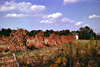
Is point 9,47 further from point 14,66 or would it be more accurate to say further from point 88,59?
point 88,59

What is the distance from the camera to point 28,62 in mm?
5082

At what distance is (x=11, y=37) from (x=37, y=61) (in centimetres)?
677

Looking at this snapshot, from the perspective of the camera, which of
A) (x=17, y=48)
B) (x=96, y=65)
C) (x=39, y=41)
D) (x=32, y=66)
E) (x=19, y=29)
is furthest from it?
(x=39, y=41)

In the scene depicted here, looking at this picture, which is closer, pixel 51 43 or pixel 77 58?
pixel 77 58

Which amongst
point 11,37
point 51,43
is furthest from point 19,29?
point 51,43

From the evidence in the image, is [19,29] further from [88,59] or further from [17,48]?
[88,59]

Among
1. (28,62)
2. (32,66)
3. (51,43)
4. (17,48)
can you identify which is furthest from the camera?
(51,43)

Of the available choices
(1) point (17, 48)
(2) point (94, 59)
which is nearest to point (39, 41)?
(1) point (17, 48)

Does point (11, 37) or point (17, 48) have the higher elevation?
point (11, 37)

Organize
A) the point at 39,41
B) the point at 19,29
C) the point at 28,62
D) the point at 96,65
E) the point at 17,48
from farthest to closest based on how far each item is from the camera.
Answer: the point at 39,41 < the point at 19,29 < the point at 17,48 < the point at 28,62 < the point at 96,65

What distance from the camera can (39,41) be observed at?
1289 centimetres

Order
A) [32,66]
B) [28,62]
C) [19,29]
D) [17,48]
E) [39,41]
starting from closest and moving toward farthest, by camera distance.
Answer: [32,66], [28,62], [17,48], [19,29], [39,41]

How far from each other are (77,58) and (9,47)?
7494mm

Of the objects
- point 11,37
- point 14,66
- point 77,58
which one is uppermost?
point 11,37
